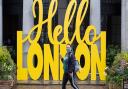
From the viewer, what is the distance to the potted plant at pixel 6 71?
25391mm

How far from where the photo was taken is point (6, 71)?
25.9 metres

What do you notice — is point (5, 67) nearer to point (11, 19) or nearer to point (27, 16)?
point (27, 16)

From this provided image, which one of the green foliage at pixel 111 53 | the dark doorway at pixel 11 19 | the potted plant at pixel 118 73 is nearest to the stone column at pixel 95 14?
the green foliage at pixel 111 53

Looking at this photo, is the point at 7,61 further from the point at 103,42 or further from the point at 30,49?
the point at 103,42

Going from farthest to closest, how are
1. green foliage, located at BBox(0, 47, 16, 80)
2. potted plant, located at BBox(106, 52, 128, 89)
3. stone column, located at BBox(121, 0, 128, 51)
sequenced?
1. stone column, located at BBox(121, 0, 128, 51)
2. green foliage, located at BBox(0, 47, 16, 80)
3. potted plant, located at BBox(106, 52, 128, 89)

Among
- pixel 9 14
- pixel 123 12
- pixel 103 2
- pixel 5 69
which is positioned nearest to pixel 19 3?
pixel 9 14

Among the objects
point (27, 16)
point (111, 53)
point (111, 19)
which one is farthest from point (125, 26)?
point (111, 19)

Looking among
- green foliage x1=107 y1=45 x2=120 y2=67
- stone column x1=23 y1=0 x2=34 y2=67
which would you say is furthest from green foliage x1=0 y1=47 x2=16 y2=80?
green foliage x1=107 y1=45 x2=120 y2=67

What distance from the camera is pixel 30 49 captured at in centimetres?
2869

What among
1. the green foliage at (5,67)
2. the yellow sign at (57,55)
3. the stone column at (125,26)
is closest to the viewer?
the green foliage at (5,67)

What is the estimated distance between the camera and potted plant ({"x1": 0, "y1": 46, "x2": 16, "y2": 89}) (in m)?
25.4

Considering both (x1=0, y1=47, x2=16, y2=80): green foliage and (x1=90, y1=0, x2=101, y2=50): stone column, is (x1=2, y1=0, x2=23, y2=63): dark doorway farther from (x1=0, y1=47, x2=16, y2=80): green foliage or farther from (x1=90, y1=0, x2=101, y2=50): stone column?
(x1=0, y1=47, x2=16, y2=80): green foliage

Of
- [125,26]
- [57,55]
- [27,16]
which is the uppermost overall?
[27,16]

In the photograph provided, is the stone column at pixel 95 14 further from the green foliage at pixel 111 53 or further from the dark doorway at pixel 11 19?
the dark doorway at pixel 11 19
